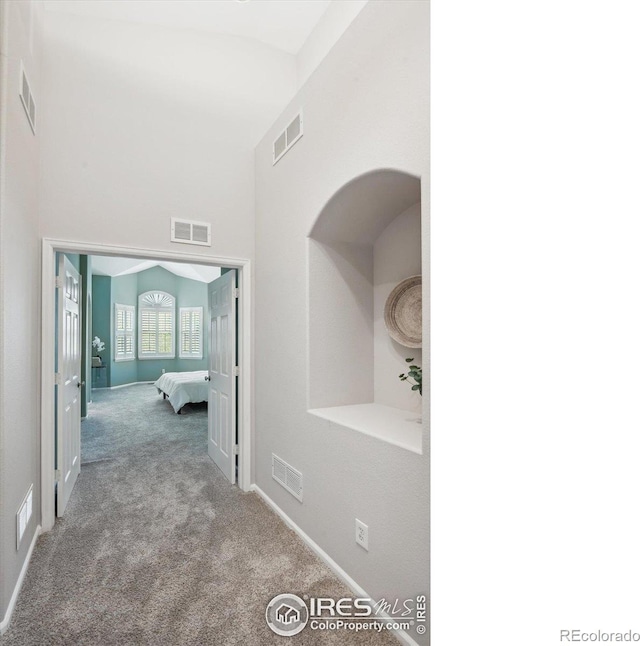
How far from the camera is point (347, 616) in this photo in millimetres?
1735

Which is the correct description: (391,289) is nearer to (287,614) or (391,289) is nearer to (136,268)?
(287,614)

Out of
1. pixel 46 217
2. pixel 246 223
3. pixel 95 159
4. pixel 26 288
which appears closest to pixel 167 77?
pixel 95 159

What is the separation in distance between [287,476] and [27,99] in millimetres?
2744

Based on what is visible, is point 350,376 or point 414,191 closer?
point 414,191

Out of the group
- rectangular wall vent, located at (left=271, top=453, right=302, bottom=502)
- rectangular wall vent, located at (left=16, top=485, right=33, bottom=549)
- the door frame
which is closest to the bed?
the door frame

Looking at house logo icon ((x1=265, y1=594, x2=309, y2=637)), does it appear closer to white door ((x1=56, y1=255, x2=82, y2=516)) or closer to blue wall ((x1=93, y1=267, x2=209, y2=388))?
white door ((x1=56, y1=255, x2=82, y2=516))

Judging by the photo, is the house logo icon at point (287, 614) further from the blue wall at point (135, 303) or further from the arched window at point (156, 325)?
the arched window at point (156, 325)

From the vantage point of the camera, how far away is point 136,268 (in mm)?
8789

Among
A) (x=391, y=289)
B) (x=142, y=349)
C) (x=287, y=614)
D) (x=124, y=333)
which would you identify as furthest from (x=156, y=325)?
(x=287, y=614)

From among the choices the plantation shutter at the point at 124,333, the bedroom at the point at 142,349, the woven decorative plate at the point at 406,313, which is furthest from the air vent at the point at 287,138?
the plantation shutter at the point at 124,333

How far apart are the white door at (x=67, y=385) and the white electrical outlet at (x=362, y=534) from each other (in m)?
2.15

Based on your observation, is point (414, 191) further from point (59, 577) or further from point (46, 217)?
point (59, 577)

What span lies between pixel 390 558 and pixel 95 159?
3.14 m

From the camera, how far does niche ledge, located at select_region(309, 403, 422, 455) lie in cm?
170
